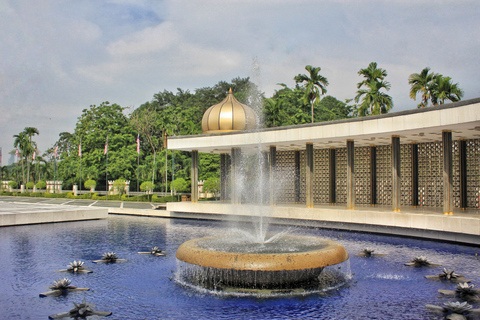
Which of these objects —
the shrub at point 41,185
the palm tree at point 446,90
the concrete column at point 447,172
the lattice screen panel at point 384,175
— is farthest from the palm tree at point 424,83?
the shrub at point 41,185

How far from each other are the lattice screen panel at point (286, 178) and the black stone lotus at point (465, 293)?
61.4 ft

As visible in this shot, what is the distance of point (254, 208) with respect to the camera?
22.2 m

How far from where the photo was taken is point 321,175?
1033 inches

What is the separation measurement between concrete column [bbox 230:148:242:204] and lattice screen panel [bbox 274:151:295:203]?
3.13m

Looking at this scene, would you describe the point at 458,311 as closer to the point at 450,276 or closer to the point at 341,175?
the point at 450,276

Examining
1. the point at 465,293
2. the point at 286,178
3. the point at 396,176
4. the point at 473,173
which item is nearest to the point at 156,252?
the point at 465,293

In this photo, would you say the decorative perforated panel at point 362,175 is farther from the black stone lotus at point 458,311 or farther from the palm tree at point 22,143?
the palm tree at point 22,143

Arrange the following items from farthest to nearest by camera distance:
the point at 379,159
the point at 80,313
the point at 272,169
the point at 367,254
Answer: the point at 272,169, the point at 379,159, the point at 367,254, the point at 80,313

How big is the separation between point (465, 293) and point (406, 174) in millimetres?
15137

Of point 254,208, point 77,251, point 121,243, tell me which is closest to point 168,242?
point 121,243

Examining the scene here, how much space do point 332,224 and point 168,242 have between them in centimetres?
792

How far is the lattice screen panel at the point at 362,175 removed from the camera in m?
24.4

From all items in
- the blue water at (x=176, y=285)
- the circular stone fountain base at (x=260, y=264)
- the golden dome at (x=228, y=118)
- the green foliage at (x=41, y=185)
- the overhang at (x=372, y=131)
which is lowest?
the blue water at (x=176, y=285)

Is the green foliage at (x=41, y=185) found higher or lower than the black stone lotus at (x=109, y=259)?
higher
